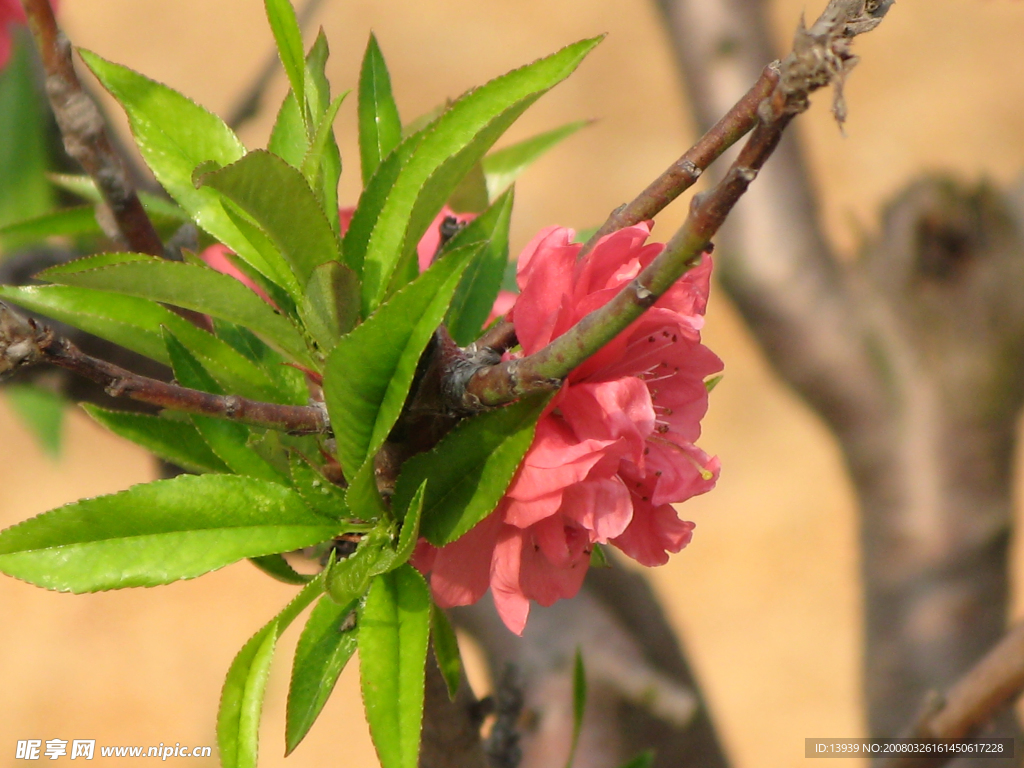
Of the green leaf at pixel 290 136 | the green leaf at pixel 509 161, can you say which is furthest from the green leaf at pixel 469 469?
the green leaf at pixel 509 161

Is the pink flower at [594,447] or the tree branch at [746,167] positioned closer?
the tree branch at [746,167]

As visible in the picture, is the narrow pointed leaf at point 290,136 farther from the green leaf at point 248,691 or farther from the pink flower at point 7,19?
the pink flower at point 7,19

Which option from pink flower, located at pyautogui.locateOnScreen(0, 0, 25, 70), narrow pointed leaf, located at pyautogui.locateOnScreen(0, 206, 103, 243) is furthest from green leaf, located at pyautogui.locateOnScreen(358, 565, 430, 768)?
pink flower, located at pyautogui.locateOnScreen(0, 0, 25, 70)

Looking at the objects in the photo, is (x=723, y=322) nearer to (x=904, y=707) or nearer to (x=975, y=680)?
(x=904, y=707)

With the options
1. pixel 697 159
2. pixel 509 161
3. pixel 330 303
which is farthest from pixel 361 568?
pixel 509 161

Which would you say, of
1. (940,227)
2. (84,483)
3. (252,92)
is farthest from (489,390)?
(84,483)

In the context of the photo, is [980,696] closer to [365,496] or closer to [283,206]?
[365,496]

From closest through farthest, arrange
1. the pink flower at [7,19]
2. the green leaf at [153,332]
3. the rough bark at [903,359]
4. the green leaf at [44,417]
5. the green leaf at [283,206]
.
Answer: the green leaf at [283,206] → the green leaf at [153,332] → the pink flower at [7,19] → the green leaf at [44,417] → the rough bark at [903,359]

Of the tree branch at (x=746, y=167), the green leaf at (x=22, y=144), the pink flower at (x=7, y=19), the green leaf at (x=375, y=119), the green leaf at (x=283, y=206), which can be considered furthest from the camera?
the green leaf at (x=22, y=144)
